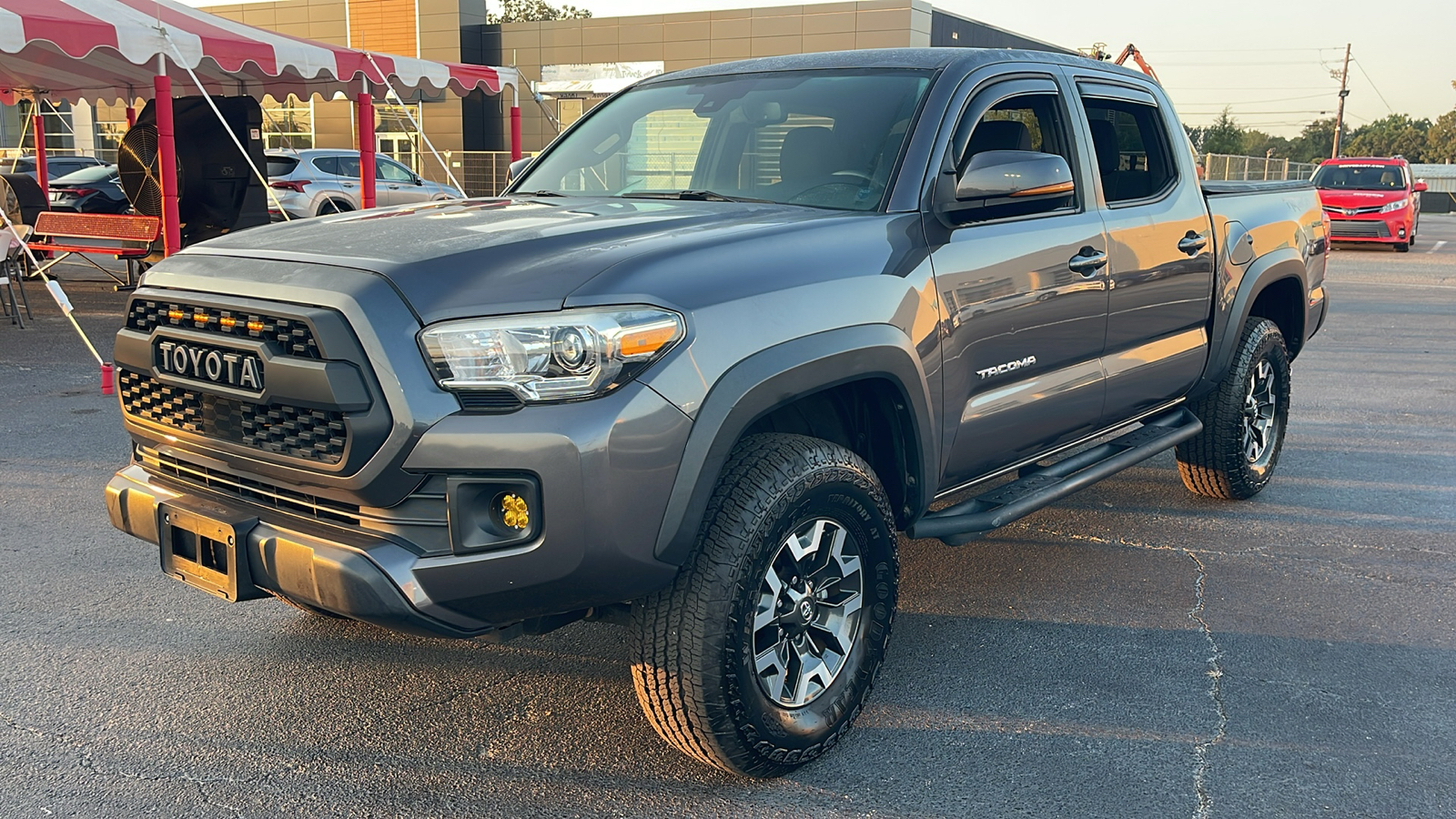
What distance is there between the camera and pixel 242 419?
9.55 ft

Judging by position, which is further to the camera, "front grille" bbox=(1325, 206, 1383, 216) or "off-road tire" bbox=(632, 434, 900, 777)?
"front grille" bbox=(1325, 206, 1383, 216)

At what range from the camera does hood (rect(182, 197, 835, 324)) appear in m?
2.71

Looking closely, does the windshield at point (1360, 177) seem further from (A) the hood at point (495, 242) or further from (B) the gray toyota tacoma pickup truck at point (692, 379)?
(A) the hood at point (495, 242)

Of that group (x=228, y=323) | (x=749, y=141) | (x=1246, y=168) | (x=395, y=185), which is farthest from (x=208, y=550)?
(x=1246, y=168)

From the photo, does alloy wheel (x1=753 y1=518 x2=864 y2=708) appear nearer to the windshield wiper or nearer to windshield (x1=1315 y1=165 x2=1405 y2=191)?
the windshield wiper

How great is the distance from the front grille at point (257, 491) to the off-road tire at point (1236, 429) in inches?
155

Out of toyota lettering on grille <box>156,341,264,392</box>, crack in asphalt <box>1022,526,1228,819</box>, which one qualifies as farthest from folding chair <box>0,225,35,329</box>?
crack in asphalt <box>1022,526,1228,819</box>

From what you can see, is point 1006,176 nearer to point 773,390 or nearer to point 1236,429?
point 773,390

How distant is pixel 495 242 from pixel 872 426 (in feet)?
4.14

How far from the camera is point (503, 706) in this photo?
3.48m

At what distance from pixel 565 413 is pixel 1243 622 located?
2794mm

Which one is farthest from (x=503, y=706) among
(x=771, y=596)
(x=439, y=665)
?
(x=771, y=596)

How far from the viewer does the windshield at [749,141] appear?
149 inches

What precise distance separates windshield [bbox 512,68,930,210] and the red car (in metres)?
21.6
